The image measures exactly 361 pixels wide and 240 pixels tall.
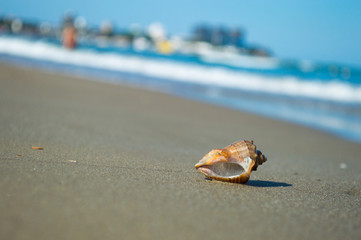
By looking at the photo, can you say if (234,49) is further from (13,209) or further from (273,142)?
(13,209)

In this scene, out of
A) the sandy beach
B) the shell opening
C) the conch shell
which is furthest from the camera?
the shell opening

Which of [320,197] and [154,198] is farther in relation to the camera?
[320,197]

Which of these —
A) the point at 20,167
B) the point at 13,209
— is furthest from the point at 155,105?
the point at 13,209

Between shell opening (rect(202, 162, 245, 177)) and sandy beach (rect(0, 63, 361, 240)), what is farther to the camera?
shell opening (rect(202, 162, 245, 177))

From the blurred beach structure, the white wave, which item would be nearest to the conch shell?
the blurred beach structure

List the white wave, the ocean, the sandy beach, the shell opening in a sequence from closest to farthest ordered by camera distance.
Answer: the sandy beach → the shell opening → the ocean → the white wave

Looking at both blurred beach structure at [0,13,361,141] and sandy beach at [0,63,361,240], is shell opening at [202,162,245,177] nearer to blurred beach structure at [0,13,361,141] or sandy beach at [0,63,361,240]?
sandy beach at [0,63,361,240]

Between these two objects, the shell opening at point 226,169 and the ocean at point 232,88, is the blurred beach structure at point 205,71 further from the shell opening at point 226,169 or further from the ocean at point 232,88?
the shell opening at point 226,169

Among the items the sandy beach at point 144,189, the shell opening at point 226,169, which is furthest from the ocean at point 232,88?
the shell opening at point 226,169
